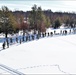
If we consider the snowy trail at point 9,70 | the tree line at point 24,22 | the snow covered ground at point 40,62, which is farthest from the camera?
the tree line at point 24,22

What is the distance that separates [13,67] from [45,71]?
199cm

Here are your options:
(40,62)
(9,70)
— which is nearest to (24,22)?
(40,62)

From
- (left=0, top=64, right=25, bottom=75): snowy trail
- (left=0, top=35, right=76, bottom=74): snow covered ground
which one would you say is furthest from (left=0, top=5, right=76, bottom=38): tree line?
(left=0, top=64, right=25, bottom=75): snowy trail

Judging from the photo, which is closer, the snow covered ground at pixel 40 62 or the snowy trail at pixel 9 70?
the snowy trail at pixel 9 70

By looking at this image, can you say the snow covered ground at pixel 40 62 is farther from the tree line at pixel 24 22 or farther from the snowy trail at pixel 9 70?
the tree line at pixel 24 22

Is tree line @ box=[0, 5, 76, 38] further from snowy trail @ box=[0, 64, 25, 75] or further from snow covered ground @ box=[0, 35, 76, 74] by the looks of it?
snowy trail @ box=[0, 64, 25, 75]

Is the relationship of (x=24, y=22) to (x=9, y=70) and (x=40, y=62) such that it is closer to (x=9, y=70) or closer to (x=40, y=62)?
(x=40, y=62)

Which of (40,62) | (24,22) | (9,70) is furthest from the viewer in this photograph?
(24,22)

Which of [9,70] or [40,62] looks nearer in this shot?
[9,70]

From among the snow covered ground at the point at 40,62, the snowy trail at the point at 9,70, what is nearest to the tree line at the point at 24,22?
the snow covered ground at the point at 40,62

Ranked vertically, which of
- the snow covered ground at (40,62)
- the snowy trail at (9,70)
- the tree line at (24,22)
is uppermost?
the tree line at (24,22)

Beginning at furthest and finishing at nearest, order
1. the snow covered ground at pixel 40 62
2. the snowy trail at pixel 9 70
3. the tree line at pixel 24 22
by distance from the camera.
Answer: the tree line at pixel 24 22, the snow covered ground at pixel 40 62, the snowy trail at pixel 9 70

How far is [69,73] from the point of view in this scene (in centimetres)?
1069

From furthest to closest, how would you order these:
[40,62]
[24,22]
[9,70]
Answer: [24,22], [40,62], [9,70]
